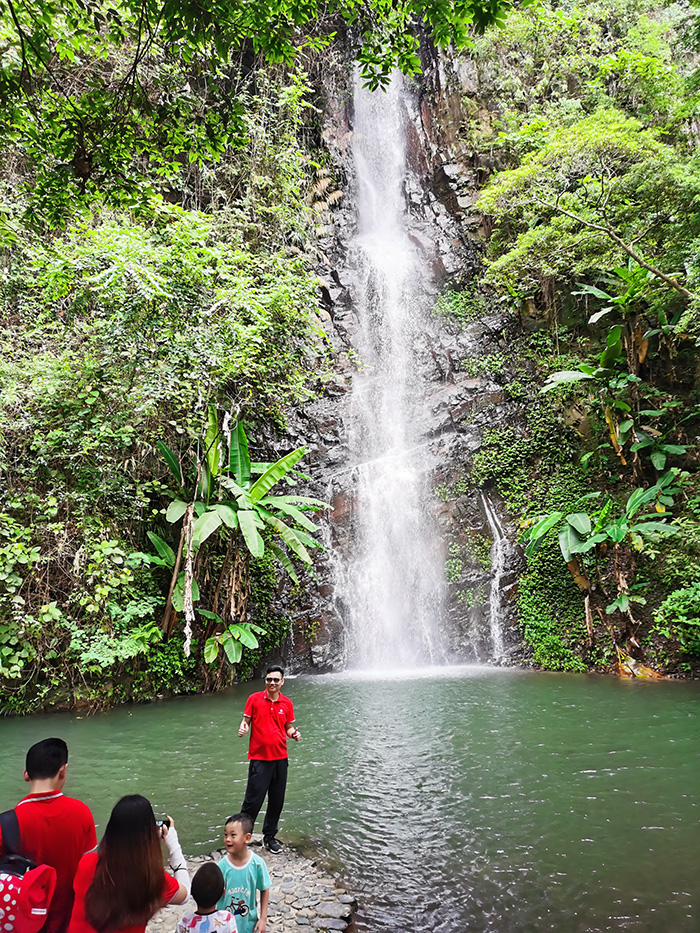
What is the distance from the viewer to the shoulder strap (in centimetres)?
213

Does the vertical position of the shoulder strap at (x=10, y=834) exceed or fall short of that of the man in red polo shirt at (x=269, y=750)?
it exceeds it

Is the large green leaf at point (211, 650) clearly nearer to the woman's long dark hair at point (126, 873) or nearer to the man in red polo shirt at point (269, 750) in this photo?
the man in red polo shirt at point (269, 750)

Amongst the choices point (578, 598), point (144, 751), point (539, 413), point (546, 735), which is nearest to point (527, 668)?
point (578, 598)

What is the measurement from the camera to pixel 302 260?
12.6 m

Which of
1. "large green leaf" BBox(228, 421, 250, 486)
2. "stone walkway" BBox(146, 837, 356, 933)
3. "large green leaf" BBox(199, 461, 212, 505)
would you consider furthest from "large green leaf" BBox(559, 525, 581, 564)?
"stone walkway" BBox(146, 837, 356, 933)

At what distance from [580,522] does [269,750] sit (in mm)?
8408

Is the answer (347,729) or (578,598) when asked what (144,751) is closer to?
(347,729)

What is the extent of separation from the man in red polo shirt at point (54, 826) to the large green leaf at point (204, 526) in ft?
22.8

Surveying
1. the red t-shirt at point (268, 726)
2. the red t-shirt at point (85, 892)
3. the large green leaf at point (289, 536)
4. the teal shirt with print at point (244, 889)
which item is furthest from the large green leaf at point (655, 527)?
the red t-shirt at point (85, 892)

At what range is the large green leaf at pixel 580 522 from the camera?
428 inches

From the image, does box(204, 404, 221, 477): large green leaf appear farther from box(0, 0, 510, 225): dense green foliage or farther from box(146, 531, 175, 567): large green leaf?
box(0, 0, 510, 225): dense green foliage

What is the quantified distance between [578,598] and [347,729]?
632 centimetres

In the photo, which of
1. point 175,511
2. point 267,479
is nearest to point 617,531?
point 267,479

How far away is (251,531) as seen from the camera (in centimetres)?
949
